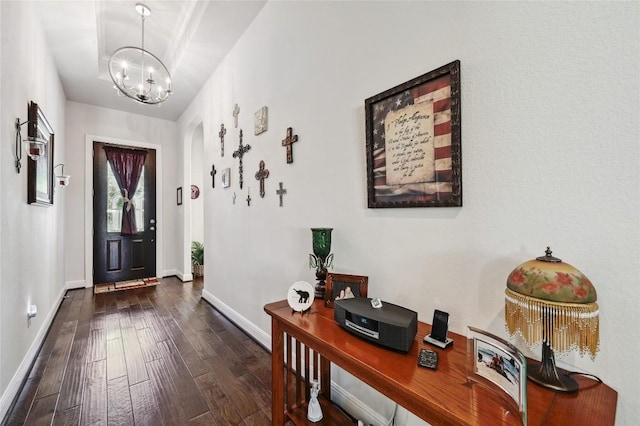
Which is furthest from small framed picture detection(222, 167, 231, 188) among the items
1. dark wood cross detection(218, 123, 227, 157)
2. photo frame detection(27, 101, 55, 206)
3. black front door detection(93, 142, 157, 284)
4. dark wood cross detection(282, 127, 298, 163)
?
black front door detection(93, 142, 157, 284)

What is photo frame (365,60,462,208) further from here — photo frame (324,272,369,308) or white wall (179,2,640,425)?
photo frame (324,272,369,308)

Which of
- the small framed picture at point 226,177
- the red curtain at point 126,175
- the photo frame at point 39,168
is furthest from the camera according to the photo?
the red curtain at point 126,175

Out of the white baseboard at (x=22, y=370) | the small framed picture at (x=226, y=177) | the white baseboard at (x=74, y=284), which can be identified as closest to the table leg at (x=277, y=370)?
the white baseboard at (x=22, y=370)

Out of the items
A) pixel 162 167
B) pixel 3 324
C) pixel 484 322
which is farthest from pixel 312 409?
pixel 162 167

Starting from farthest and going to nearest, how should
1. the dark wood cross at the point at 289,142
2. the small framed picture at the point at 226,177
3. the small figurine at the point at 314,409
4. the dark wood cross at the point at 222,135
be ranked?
the dark wood cross at the point at 222,135
the small framed picture at the point at 226,177
the dark wood cross at the point at 289,142
the small figurine at the point at 314,409

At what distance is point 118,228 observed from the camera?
458cm

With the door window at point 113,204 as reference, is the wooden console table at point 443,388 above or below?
below

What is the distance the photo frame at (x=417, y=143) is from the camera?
1088 millimetres

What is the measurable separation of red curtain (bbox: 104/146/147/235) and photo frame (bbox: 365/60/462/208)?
4731 mm

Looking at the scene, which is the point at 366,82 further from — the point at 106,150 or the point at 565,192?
the point at 106,150

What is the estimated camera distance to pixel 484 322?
103 centimetres

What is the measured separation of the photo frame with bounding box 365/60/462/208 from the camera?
109 cm

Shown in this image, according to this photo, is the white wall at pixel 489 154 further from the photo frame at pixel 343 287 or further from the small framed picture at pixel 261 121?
the small framed picture at pixel 261 121

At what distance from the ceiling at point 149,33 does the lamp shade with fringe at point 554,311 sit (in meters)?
2.70
